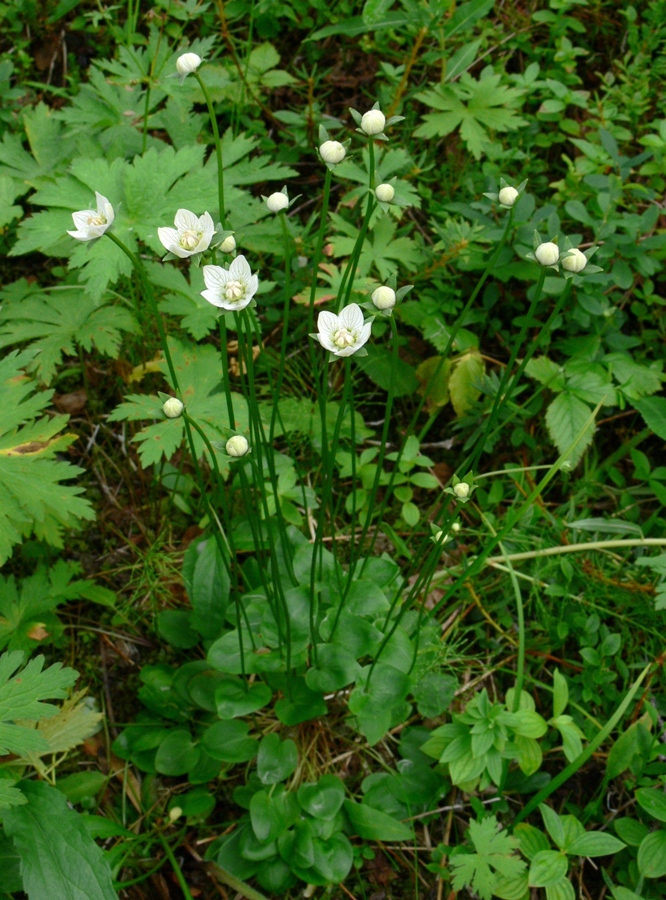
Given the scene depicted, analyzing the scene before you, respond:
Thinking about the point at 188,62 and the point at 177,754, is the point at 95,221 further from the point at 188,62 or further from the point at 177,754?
the point at 177,754

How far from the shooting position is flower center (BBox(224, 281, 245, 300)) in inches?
54.6

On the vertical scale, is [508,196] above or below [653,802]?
above

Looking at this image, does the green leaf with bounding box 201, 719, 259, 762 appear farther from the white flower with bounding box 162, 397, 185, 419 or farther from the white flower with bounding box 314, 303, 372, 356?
the white flower with bounding box 314, 303, 372, 356

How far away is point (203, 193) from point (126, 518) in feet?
3.75

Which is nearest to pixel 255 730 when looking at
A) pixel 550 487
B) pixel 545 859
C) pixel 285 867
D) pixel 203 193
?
pixel 285 867

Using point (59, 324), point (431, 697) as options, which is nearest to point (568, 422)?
point (431, 697)

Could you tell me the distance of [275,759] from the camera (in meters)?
1.99

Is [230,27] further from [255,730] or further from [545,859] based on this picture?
[545,859]

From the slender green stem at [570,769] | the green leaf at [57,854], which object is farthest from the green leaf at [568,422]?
the green leaf at [57,854]

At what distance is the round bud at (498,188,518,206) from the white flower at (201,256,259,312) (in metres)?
0.51

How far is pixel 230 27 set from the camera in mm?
3480

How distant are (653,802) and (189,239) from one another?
1.82m

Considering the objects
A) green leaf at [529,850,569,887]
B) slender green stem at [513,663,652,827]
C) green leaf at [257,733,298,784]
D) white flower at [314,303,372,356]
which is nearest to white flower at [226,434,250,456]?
white flower at [314,303,372,356]

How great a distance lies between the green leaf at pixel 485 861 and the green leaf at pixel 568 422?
3.81ft
